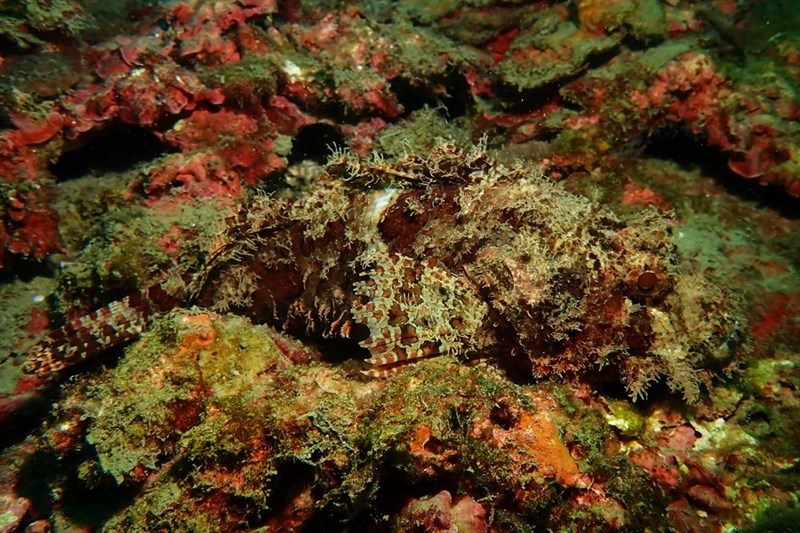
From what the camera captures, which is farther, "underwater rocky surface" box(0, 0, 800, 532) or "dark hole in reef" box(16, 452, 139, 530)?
"dark hole in reef" box(16, 452, 139, 530)

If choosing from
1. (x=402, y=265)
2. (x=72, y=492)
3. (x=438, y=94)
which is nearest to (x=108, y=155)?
(x=72, y=492)

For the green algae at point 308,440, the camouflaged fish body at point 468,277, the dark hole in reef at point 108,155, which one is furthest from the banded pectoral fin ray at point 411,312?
the dark hole in reef at point 108,155

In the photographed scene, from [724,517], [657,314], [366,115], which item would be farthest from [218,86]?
[724,517]

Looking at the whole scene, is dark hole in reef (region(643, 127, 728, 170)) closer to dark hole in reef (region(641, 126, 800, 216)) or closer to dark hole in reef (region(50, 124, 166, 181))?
dark hole in reef (region(641, 126, 800, 216))

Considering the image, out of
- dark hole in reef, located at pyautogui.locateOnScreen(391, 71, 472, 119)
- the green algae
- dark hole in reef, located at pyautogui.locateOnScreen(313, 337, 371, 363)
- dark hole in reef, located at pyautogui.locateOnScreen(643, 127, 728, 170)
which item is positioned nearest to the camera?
the green algae

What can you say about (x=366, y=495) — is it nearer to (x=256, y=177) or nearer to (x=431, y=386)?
(x=431, y=386)

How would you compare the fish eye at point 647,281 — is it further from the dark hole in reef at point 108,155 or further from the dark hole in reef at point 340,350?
the dark hole in reef at point 108,155

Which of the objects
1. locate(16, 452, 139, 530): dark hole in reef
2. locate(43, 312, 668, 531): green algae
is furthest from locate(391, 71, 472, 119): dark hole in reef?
locate(16, 452, 139, 530): dark hole in reef
